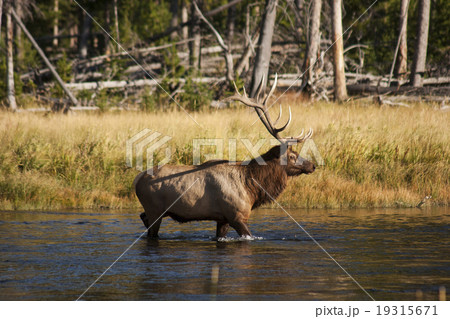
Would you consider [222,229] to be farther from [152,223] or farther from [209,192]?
[152,223]

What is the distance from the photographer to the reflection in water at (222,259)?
263 inches

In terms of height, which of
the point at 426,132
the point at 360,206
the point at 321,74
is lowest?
the point at 360,206

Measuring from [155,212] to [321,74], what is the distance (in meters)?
13.7

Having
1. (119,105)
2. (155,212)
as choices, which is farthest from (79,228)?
(119,105)

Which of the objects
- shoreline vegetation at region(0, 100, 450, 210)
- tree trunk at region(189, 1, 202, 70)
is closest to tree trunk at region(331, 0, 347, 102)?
shoreline vegetation at region(0, 100, 450, 210)

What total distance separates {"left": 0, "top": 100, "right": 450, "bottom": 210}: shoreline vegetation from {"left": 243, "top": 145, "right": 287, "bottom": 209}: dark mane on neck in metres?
3.43

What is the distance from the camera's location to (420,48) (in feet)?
76.6

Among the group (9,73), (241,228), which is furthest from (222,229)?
(9,73)

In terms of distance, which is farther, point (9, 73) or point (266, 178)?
point (9, 73)

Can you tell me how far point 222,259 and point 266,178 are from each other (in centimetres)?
202

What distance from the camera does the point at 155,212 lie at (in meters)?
9.61

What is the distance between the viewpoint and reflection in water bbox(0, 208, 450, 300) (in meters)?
6.69

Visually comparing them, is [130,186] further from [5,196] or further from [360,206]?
[360,206]
